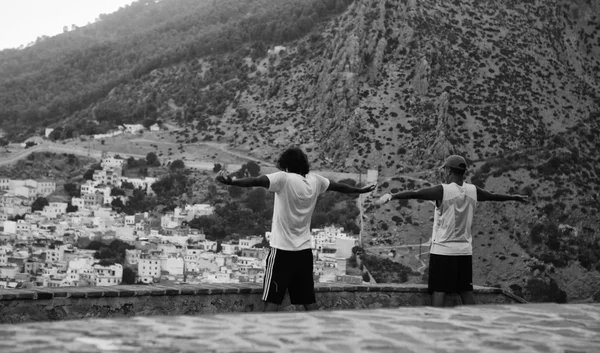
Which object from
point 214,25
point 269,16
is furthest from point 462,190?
point 214,25

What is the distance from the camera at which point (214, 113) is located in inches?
2491

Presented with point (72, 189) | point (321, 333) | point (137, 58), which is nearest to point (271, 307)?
point (321, 333)

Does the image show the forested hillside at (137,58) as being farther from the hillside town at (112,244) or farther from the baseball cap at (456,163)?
the baseball cap at (456,163)

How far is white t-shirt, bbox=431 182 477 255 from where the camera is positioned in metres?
6.76

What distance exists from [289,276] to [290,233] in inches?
10.8

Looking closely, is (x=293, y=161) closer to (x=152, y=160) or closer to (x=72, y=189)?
(x=152, y=160)

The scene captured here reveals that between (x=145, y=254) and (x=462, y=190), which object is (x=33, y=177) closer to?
(x=145, y=254)

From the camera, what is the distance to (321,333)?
428 centimetres

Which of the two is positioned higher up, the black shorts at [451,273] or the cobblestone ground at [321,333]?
the black shorts at [451,273]

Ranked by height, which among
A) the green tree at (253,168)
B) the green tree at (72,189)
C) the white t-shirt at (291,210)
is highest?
the green tree at (253,168)

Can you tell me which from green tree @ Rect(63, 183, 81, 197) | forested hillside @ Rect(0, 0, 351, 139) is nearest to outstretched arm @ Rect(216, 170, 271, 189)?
green tree @ Rect(63, 183, 81, 197)

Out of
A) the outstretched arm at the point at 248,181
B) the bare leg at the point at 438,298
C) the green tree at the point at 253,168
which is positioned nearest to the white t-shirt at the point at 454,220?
the bare leg at the point at 438,298

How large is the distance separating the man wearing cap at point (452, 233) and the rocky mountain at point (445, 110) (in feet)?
90.2

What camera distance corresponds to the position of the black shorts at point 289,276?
6.26 m
